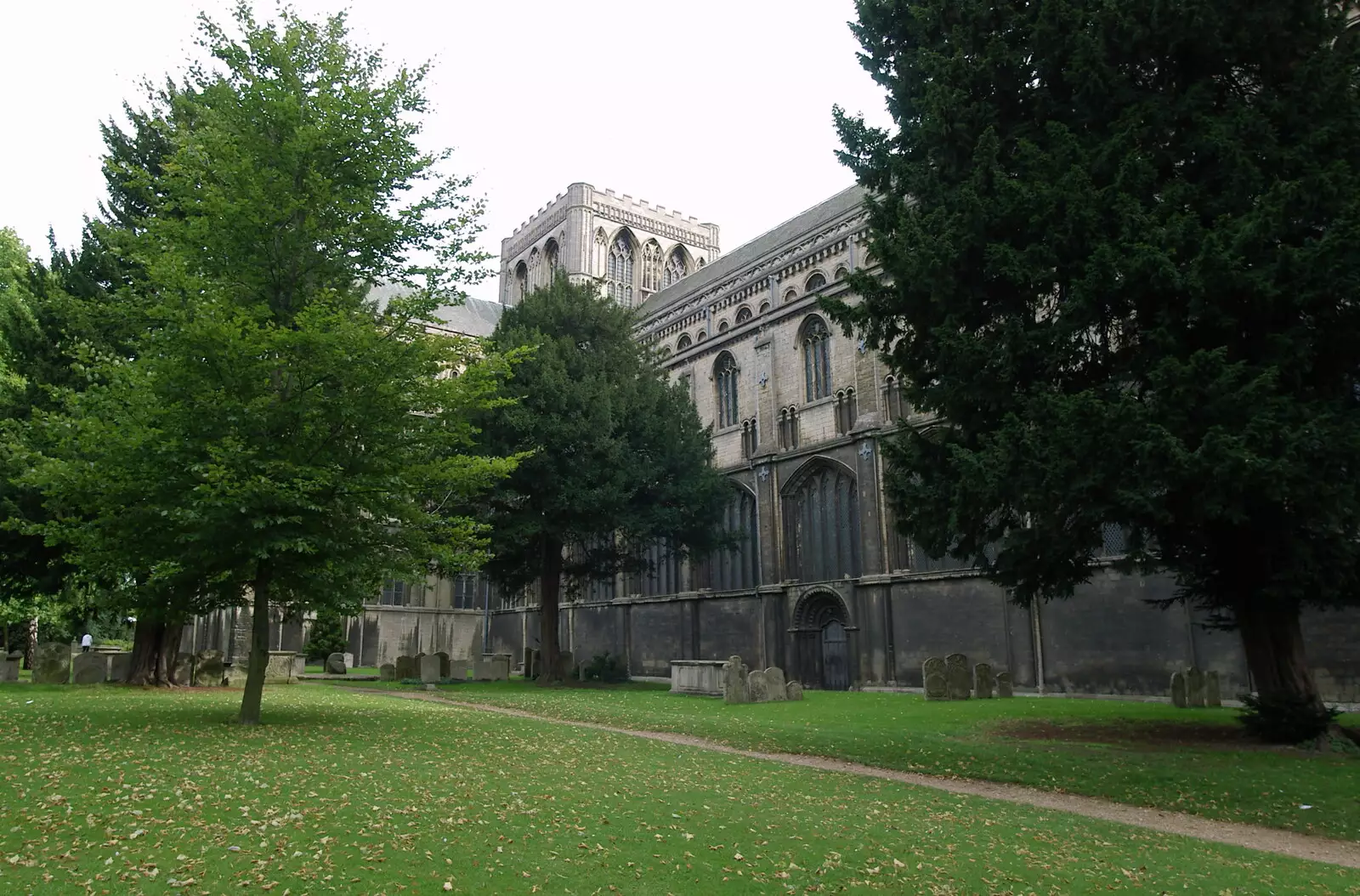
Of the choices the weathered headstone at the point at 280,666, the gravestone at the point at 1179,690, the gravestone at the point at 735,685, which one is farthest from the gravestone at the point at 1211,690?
the weathered headstone at the point at 280,666

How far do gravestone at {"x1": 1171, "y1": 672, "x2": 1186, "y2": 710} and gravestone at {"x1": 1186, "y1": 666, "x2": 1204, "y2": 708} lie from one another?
0.08 m

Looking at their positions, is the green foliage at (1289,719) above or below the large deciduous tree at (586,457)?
below

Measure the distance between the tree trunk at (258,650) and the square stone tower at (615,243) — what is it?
49.6m

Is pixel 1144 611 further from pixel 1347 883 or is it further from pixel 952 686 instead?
pixel 1347 883

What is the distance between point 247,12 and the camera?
14.3 metres

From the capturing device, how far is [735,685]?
68.4 feet

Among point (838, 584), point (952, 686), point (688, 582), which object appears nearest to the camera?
point (952, 686)

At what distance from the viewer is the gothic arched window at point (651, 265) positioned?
65875mm

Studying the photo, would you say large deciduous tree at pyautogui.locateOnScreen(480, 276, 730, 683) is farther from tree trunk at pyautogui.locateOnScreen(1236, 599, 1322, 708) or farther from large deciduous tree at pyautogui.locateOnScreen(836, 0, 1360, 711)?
tree trunk at pyautogui.locateOnScreen(1236, 599, 1322, 708)

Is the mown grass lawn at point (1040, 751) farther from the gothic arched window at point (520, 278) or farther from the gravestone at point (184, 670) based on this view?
the gothic arched window at point (520, 278)

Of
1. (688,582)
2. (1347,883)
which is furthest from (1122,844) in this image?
(688,582)

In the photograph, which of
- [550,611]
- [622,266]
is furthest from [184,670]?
[622,266]

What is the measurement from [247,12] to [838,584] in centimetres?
2228

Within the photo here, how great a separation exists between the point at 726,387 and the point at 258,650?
25.9 m
